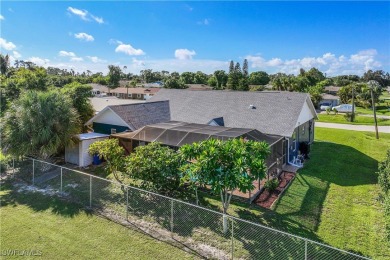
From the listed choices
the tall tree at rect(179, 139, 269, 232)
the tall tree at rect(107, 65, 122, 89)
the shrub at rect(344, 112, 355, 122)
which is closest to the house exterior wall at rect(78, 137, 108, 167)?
the tall tree at rect(179, 139, 269, 232)

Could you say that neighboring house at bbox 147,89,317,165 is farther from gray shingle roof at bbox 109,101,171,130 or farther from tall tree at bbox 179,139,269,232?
tall tree at bbox 179,139,269,232

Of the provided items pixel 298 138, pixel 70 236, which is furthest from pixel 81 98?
pixel 298 138

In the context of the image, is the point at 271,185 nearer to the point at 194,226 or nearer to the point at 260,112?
the point at 194,226

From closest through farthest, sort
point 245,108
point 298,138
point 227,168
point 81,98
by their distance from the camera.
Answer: point 227,168, point 81,98, point 298,138, point 245,108

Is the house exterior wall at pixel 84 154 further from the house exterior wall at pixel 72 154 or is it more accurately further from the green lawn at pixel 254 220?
the green lawn at pixel 254 220

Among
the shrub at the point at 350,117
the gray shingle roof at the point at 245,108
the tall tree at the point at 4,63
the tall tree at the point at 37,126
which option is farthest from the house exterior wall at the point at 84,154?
the tall tree at the point at 4,63
